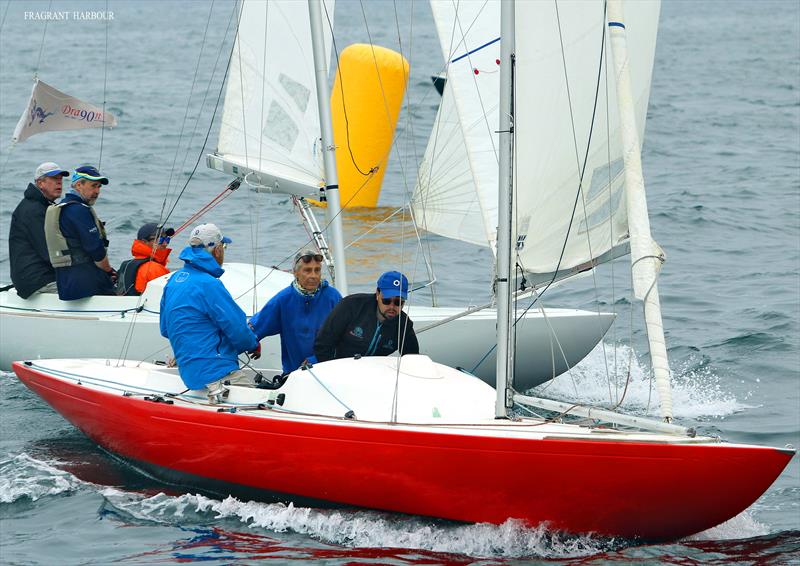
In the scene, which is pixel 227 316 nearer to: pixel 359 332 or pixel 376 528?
pixel 359 332

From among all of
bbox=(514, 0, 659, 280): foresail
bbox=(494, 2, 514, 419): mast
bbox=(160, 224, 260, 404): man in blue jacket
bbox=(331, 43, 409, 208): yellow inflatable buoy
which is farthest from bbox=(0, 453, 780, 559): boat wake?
bbox=(331, 43, 409, 208): yellow inflatable buoy

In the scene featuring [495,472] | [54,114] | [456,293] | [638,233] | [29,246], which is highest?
[54,114]

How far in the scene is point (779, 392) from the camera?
30.4ft

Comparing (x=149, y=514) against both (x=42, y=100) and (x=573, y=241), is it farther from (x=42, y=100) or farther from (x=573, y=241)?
(x=42, y=100)

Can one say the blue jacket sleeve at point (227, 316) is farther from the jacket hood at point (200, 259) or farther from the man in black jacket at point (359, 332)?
the man in black jacket at point (359, 332)

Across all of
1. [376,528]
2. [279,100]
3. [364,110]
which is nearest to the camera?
[376,528]

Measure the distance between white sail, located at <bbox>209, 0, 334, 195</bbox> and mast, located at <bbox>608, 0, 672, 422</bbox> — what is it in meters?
3.87

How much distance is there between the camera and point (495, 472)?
5.94m

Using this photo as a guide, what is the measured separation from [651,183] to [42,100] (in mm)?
10246

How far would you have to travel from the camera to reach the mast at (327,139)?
8875 millimetres

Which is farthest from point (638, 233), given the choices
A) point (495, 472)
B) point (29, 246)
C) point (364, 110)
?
point (364, 110)

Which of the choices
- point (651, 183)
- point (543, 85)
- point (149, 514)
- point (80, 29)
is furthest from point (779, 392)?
point (80, 29)

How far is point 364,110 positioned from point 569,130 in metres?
7.09

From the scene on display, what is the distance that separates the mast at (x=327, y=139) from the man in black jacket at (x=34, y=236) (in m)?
1.99
